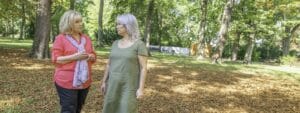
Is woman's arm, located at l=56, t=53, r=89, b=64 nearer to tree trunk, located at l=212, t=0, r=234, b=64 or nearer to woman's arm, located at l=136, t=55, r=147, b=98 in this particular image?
woman's arm, located at l=136, t=55, r=147, b=98

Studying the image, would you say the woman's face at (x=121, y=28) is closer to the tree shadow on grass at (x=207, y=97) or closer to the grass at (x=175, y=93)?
the grass at (x=175, y=93)

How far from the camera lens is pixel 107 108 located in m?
5.54

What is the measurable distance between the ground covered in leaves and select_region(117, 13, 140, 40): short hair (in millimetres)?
3421

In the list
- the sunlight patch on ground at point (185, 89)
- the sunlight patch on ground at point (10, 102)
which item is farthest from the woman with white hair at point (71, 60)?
the sunlight patch on ground at point (185, 89)

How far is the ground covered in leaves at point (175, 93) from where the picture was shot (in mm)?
8758

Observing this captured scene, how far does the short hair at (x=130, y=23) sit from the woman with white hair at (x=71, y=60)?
59cm

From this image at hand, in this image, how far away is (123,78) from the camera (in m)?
5.36

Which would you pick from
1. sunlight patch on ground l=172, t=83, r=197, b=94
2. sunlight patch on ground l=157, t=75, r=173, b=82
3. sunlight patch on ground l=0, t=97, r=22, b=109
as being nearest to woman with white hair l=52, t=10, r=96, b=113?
sunlight patch on ground l=0, t=97, r=22, b=109

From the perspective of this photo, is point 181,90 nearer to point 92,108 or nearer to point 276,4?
point 92,108

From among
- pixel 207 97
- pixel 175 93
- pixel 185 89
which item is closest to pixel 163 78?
pixel 185 89

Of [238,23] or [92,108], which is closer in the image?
[92,108]

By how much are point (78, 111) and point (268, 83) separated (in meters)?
10.2

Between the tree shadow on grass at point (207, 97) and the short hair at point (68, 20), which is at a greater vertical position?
the short hair at point (68, 20)

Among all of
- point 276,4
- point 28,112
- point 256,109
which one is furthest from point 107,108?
point 276,4
